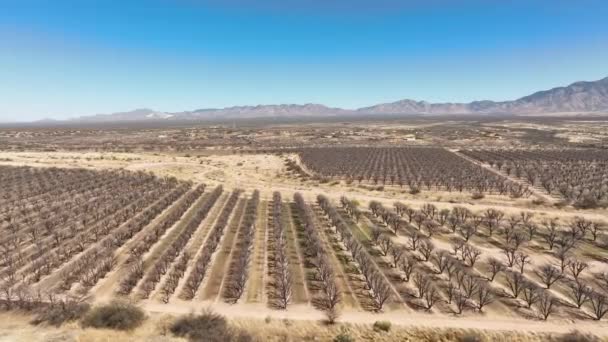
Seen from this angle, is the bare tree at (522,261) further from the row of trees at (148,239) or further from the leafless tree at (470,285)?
the row of trees at (148,239)

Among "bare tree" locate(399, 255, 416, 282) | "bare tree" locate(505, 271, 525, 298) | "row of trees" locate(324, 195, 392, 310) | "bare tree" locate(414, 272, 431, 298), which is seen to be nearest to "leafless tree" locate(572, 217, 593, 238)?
"bare tree" locate(505, 271, 525, 298)

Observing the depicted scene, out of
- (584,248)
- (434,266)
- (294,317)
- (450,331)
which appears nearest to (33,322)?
(294,317)

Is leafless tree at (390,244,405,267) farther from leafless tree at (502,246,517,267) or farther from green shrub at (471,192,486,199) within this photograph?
green shrub at (471,192,486,199)

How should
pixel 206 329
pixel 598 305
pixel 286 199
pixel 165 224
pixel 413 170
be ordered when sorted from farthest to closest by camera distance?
pixel 413 170
pixel 286 199
pixel 165 224
pixel 598 305
pixel 206 329

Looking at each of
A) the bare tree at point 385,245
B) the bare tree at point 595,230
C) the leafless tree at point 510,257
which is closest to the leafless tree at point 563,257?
the leafless tree at point 510,257

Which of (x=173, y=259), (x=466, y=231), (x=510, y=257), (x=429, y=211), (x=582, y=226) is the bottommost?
(x=510, y=257)

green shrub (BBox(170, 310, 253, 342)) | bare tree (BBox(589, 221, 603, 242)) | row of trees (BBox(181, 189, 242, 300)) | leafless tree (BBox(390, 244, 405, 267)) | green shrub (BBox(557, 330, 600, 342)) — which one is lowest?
green shrub (BBox(557, 330, 600, 342))

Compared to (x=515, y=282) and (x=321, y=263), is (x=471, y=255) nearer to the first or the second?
(x=515, y=282)

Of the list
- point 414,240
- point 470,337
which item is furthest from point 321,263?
point 470,337

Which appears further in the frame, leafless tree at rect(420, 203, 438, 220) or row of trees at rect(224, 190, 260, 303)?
leafless tree at rect(420, 203, 438, 220)
